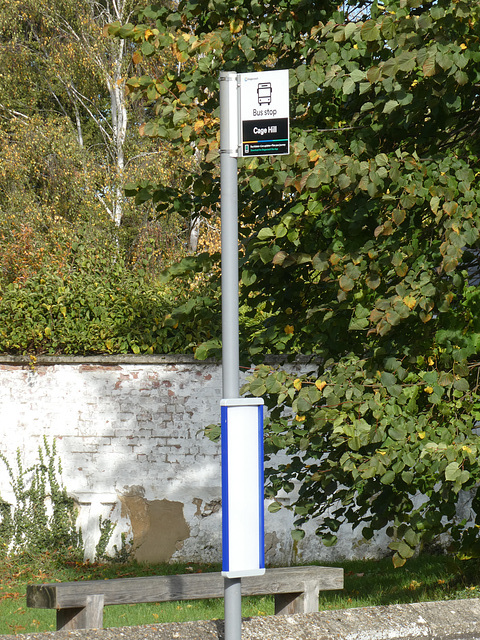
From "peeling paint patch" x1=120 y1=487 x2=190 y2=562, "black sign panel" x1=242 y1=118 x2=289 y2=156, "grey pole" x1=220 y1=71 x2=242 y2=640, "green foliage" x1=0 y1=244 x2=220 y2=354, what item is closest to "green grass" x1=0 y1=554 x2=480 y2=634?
"peeling paint patch" x1=120 y1=487 x2=190 y2=562

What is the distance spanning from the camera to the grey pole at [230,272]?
2.98 m

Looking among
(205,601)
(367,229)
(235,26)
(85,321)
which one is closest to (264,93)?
(367,229)

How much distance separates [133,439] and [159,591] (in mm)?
4424

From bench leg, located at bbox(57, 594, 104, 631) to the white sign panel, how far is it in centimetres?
251

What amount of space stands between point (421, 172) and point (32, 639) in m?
2.94

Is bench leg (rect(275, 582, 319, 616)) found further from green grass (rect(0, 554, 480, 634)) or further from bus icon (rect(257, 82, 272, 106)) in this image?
bus icon (rect(257, 82, 272, 106))

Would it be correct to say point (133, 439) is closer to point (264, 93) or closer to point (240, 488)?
point (240, 488)

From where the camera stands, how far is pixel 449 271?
13.0ft

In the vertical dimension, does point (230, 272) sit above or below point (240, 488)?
above

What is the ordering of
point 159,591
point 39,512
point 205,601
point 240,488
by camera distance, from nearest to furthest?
point 240,488, point 159,591, point 205,601, point 39,512

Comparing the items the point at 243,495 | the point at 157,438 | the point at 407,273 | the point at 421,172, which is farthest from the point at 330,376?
the point at 157,438

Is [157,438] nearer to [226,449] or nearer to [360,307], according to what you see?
[360,307]

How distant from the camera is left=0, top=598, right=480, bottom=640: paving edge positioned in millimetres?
3393

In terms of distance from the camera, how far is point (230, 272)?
303 centimetres
